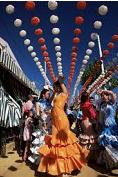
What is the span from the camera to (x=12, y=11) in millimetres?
10859

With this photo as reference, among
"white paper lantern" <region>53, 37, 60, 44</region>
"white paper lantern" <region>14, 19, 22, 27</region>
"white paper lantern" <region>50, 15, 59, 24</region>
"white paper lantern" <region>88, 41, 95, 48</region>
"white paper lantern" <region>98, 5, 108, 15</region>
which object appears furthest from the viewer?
"white paper lantern" <region>88, 41, 95, 48</region>

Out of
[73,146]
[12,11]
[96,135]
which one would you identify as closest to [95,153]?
[96,135]

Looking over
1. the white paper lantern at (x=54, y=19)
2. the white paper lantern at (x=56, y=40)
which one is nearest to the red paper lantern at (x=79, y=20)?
the white paper lantern at (x=54, y=19)

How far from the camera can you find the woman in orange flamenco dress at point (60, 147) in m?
7.42

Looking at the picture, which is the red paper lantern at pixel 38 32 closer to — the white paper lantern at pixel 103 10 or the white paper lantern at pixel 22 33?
the white paper lantern at pixel 22 33

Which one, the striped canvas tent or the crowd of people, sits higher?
the striped canvas tent

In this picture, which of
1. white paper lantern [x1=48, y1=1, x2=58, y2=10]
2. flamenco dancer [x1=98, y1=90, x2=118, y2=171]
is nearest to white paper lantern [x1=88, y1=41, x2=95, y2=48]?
white paper lantern [x1=48, y1=1, x2=58, y2=10]

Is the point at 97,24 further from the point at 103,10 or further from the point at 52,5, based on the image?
the point at 52,5

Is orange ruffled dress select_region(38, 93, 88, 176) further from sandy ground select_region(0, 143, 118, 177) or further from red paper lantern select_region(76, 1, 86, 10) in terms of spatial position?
red paper lantern select_region(76, 1, 86, 10)

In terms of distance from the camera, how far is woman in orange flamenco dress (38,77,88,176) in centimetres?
742

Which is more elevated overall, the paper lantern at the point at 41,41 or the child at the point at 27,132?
the paper lantern at the point at 41,41

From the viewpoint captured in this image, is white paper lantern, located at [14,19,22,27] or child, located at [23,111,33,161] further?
white paper lantern, located at [14,19,22,27]

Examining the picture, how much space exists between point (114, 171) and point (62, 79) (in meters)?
2.65

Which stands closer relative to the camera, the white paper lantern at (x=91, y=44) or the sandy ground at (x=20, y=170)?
the sandy ground at (x=20, y=170)
